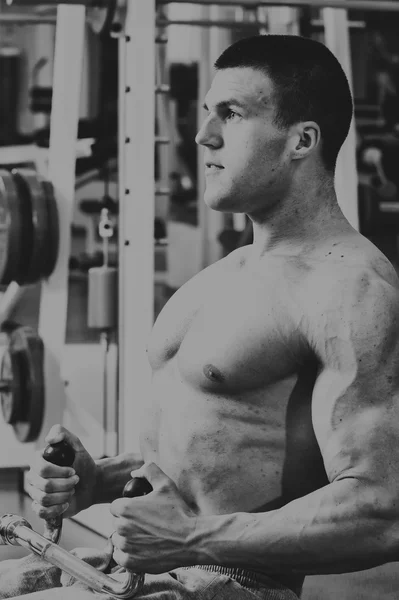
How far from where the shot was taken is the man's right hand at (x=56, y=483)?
140cm

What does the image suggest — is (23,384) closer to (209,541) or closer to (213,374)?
(213,374)

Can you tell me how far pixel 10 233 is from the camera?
11.9 feet

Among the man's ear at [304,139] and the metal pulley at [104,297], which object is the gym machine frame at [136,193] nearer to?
the metal pulley at [104,297]

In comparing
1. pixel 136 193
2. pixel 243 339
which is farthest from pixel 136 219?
pixel 243 339

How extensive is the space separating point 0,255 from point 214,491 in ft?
8.25

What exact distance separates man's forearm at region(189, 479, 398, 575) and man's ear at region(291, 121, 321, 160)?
448 mm

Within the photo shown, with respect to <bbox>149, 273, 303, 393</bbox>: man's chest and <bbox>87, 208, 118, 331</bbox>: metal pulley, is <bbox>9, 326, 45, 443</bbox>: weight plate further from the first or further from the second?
<bbox>149, 273, 303, 393</bbox>: man's chest

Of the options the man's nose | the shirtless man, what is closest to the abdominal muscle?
the shirtless man

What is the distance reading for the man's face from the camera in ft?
4.44

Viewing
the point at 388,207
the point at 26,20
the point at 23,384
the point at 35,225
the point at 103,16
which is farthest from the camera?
the point at 388,207

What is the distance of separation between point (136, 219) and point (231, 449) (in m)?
1.83

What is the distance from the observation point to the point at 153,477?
1.26m

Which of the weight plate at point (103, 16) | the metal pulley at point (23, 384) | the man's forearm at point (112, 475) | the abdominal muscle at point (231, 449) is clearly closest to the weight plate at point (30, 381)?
the metal pulley at point (23, 384)

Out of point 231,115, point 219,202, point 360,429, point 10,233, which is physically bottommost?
point 360,429
